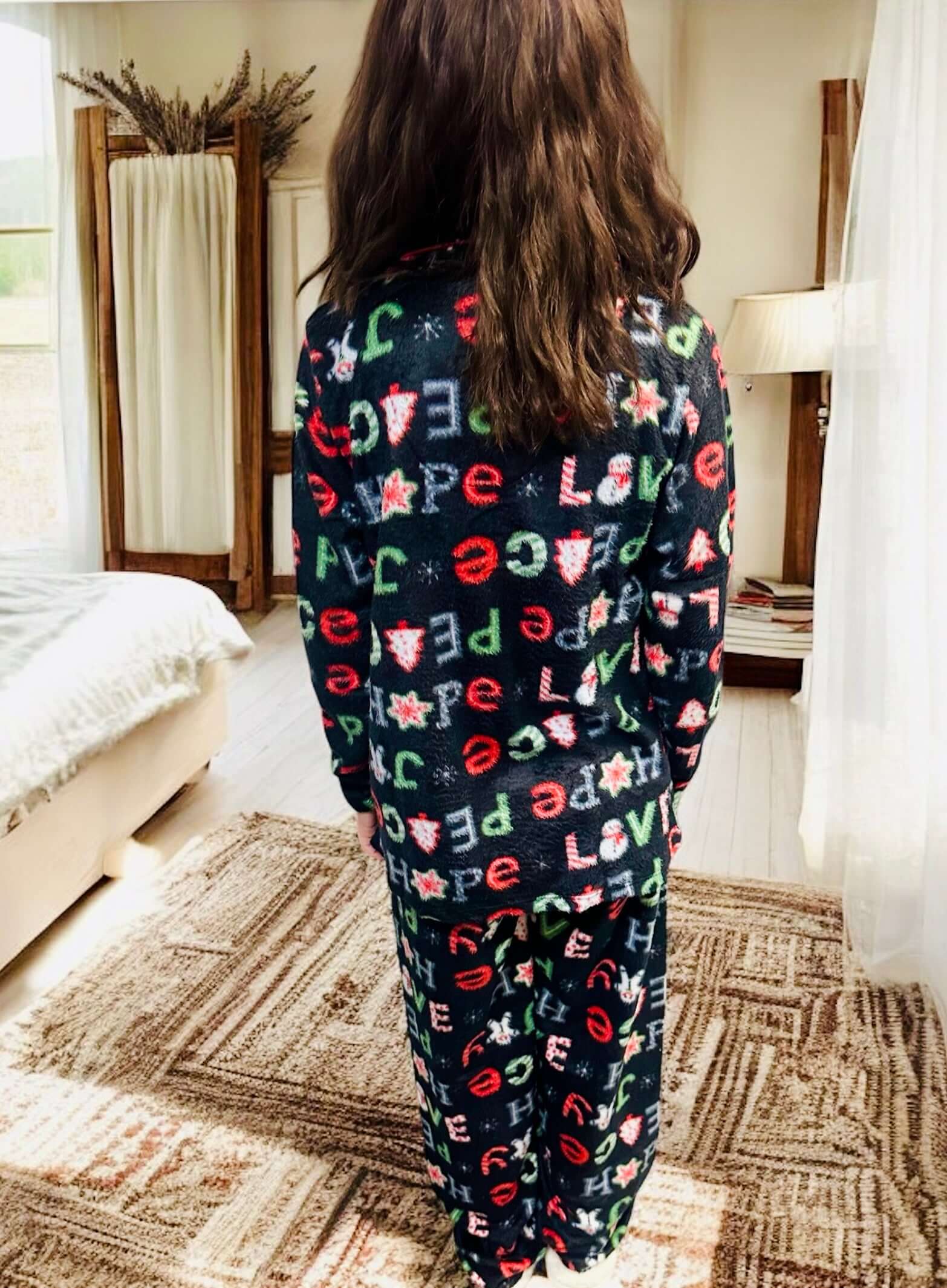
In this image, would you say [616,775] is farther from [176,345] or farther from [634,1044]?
[176,345]

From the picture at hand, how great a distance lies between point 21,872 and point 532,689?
1.40 meters

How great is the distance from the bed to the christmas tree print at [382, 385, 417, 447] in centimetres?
129

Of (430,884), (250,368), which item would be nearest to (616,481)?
(430,884)

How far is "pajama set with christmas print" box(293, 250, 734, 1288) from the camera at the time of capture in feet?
3.61

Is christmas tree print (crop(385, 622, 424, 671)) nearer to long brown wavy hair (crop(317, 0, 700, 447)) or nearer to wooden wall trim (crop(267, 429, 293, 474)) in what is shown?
long brown wavy hair (crop(317, 0, 700, 447))

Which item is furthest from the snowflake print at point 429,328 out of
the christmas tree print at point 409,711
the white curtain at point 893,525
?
the white curtain at point 893,525

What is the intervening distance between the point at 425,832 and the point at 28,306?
13.8ft

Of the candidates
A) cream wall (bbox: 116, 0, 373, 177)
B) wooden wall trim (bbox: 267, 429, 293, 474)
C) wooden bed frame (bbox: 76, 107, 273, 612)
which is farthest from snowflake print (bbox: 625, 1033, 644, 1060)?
cream wall (bbox: 116, 0, 373, 177)

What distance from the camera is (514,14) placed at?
0.99 meters

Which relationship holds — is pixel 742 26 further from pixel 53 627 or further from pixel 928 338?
pixel 53 627

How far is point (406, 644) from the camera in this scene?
1.17 meters

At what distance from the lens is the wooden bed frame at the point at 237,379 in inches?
181

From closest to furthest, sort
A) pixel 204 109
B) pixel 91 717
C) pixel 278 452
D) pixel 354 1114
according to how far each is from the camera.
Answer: pixel 354 1114 → pixel 91 717 → pixel 204 109 → pixel 278 452

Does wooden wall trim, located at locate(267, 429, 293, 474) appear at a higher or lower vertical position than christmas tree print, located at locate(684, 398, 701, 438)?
lower
